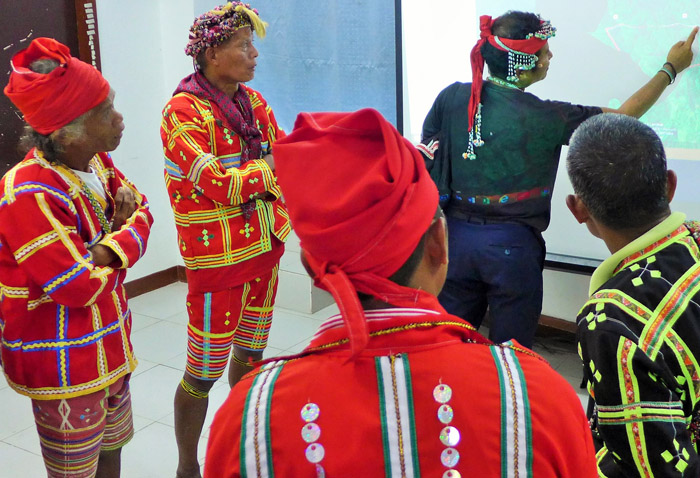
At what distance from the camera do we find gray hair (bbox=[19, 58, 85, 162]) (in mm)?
1790

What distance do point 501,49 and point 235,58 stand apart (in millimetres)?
931

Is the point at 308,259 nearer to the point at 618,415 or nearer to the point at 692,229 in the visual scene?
the point at 618,415

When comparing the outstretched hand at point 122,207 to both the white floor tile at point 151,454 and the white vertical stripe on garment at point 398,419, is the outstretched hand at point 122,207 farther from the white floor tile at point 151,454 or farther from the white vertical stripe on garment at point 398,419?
the white vertical stripe on garment at point 398,419

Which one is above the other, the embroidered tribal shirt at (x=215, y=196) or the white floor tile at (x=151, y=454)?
the embroidered tribal shirt at (x=215, y=196)

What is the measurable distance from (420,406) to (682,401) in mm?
651

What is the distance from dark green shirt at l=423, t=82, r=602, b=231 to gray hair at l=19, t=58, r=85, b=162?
1.32m

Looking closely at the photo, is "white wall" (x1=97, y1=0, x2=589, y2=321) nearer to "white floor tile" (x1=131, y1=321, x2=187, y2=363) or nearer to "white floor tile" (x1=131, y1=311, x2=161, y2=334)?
"white floor tile" (x1=131, y1=311, x2=161, y2=334)


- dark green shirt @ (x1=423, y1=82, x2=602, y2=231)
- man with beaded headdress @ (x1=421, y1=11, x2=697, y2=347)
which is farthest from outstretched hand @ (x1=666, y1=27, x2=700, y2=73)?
dark green shirt @ (x1=423, y1=82, x2=602, y2=231)

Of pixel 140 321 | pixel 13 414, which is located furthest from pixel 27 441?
pixel 140 321

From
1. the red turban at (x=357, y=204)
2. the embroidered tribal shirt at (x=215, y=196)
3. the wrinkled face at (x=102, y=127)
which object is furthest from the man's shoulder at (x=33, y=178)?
A: the red turban at (x=357, y=204)

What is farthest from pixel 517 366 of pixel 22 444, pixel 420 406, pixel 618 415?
pixel 22 444

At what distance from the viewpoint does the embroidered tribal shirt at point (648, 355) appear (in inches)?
48.2

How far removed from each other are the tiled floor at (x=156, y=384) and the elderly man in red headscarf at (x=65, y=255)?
885mm

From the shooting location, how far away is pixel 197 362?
8.02ft
